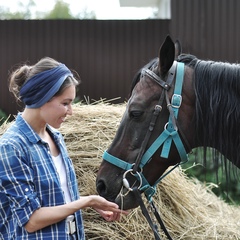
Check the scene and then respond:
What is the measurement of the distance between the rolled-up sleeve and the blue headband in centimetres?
26

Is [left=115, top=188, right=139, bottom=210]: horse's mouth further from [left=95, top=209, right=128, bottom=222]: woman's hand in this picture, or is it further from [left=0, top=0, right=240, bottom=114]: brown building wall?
[left=0, top=0, right=240, bottom=114]: brown building wall

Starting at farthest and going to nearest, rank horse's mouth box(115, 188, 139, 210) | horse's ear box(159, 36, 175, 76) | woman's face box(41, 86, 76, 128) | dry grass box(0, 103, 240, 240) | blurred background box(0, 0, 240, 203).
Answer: blurred background box(0, 0, 240, 203)
dry grass box(0, 103, 240, 240)
horse's mouth box(115, 188, 139, 210)
horse's ear box(159, 36, 175, 76)
woman's face box(41, 86, 76, 128)

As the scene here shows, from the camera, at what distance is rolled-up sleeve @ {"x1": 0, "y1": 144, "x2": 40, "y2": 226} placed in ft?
7.51

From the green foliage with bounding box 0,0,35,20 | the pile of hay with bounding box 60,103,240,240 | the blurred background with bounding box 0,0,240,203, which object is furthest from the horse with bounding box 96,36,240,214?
the green foliage with bounding box 0,0,35,20

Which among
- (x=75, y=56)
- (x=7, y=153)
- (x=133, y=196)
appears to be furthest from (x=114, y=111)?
(x=75, y=56)

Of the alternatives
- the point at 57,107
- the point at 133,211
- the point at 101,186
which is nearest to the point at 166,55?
the point at 57,107

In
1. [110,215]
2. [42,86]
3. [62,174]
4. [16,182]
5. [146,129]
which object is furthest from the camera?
[110,215]

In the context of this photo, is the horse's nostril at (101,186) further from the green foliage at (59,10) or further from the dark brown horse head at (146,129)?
the green foliage at (59,10)

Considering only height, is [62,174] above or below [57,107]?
below

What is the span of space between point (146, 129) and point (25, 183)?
0.69 metres

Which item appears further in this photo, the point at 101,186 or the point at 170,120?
the point at 101,186

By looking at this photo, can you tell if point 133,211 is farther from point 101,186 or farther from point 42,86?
point 42,86

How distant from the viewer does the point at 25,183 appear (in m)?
2.30

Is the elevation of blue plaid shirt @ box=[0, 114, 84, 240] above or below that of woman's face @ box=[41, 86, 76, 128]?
below
